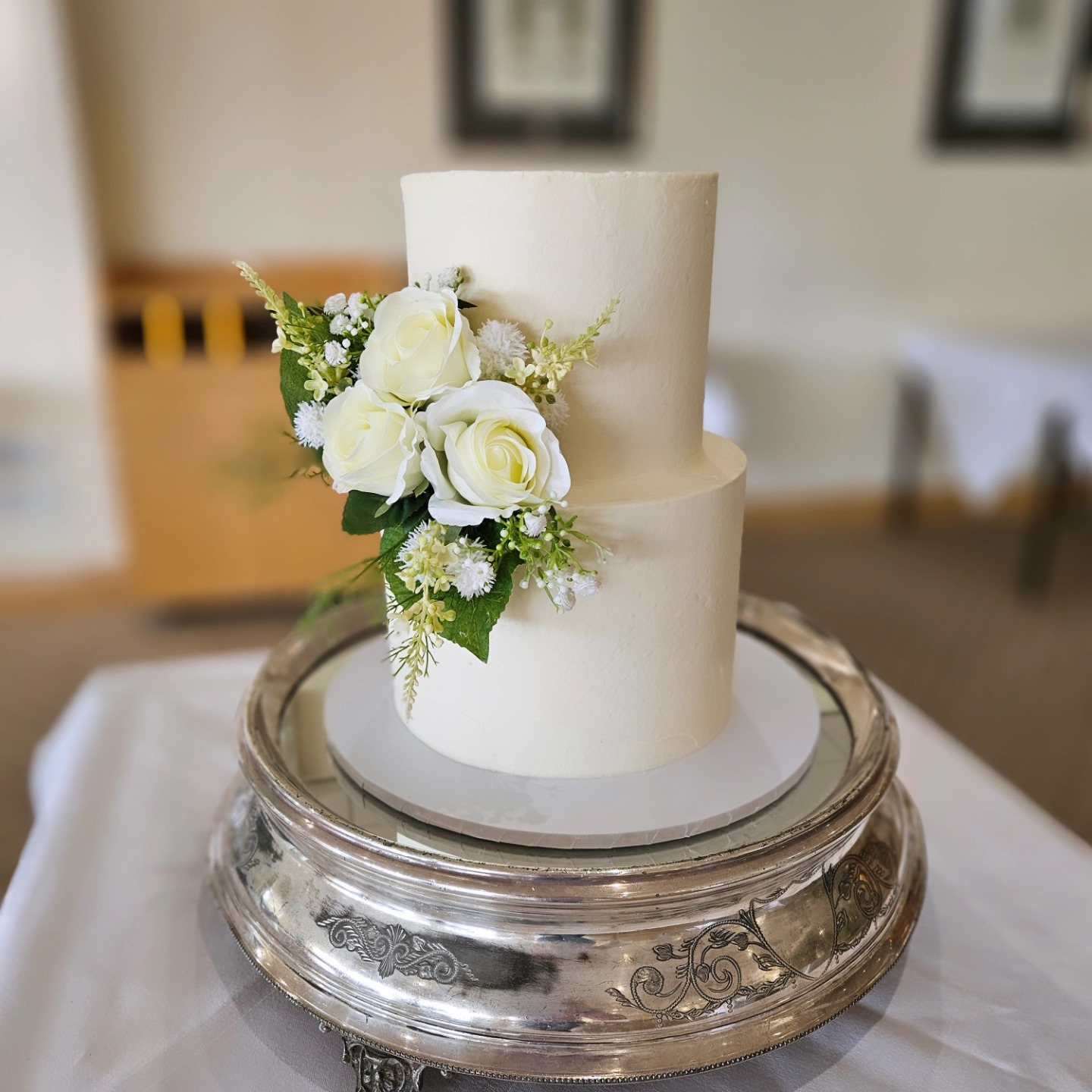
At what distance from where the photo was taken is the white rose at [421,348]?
66cm

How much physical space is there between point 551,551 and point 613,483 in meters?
0.11

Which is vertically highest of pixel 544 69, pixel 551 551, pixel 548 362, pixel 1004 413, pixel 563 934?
pixel 544 69

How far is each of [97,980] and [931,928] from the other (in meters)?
0.73

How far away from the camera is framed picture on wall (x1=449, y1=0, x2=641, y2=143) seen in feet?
9.29

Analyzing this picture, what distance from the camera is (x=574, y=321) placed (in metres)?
0.72

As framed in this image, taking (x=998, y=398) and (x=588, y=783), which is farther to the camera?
(x=998, y=398)

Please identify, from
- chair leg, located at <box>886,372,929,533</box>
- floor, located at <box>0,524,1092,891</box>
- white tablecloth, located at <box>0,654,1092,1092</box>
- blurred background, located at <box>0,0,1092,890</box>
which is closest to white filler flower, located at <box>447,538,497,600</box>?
white tablecloth, located at <box>0,654,1092,1092</box>

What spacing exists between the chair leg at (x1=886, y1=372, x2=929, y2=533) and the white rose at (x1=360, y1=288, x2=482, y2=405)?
311cm

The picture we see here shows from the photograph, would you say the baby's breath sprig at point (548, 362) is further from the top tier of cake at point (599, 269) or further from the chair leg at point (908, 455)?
the chair leg at point (908, 455)

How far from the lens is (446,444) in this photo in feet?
2.17

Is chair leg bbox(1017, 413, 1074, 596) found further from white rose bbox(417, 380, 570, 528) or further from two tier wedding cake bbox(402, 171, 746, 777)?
white rose bbox(417, 380, 570, 528)

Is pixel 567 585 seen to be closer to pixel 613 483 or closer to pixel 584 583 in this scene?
pixel 584 583

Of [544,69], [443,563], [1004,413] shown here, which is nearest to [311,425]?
[443,563]

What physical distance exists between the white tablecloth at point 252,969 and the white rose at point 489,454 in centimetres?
44
